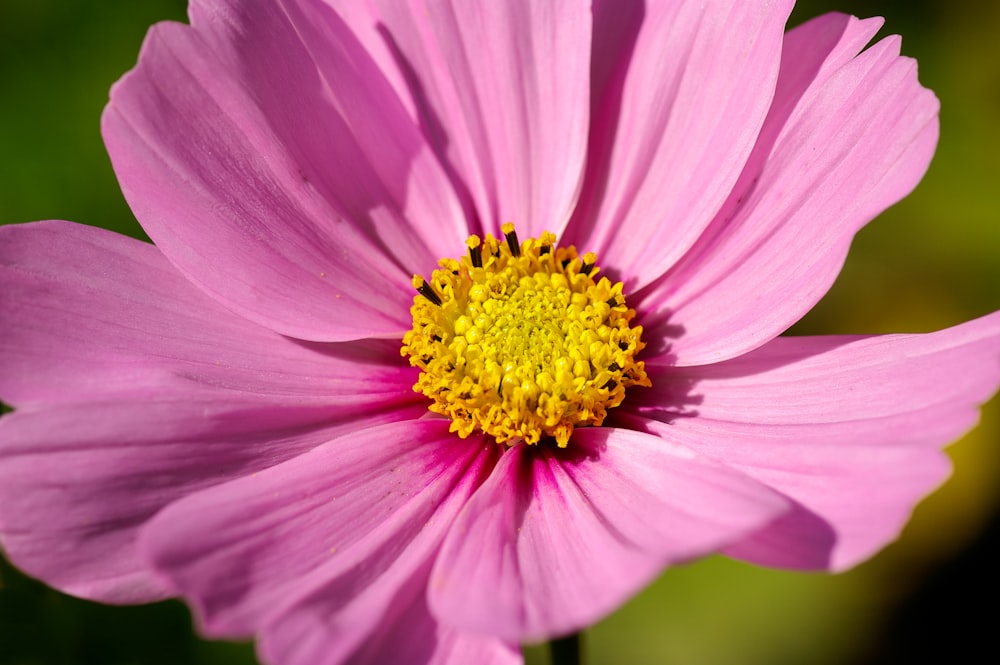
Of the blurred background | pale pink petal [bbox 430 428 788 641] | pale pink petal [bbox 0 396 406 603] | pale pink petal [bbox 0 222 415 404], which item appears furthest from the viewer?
the blurred background

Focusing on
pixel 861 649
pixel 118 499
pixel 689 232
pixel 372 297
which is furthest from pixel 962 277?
pixel 118 499

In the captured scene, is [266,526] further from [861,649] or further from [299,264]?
[861,649]

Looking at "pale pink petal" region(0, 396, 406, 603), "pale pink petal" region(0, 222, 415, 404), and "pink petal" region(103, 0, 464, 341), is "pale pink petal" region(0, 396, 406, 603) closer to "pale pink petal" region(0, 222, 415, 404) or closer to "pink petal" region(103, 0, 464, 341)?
"pale pink petal" region(0, 222, 415, 404)

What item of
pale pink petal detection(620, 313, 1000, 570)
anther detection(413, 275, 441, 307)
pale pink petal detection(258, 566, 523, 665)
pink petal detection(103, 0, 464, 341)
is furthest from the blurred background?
pale pink petal detection(258, 566, 523, 665)

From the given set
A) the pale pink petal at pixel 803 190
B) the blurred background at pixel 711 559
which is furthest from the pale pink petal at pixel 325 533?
the blurred background at pixel 711 559

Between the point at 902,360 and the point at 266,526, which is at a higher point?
the point at 902,360

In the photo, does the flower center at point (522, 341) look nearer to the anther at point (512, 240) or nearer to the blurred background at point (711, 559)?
the anther at point (512, 240)

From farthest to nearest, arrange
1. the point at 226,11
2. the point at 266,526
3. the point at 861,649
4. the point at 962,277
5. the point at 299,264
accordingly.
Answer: the point at 962,277, the point at 861,649, the point at 299,264, the point at 226,11, the point at 266,526
